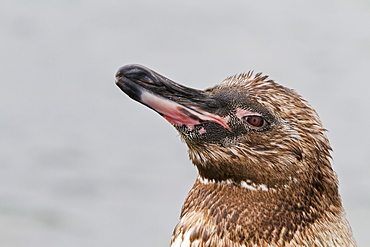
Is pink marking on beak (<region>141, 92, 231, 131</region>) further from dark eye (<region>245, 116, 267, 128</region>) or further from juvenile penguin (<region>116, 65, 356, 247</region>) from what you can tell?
dark eye (<region>245, 116, 267, 128</region>)

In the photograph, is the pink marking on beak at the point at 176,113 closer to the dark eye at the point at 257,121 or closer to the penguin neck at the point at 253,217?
the dark eye at the point at 257,121

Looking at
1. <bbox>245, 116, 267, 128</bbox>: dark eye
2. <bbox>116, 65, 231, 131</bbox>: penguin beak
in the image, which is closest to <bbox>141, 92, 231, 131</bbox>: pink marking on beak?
<bbox>116, 65, 231, 131</bbox>: penguin beak

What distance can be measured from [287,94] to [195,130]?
0.55 m

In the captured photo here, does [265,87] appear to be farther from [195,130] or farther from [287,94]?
[195,130]

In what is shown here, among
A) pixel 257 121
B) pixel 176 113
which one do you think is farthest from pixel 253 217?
pixel 176 113

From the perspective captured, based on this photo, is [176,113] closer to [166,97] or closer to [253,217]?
[166,97]

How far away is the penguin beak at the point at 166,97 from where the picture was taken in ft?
13.7

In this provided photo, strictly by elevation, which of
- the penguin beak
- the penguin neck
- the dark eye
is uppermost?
the penguin beak

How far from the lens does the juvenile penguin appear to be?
4.15 metres

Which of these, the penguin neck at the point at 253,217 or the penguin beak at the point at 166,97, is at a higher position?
the penguin beak at the point at 166,97

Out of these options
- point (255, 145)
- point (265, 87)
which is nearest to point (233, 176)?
point (255, 145)

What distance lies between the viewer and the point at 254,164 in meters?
4.20

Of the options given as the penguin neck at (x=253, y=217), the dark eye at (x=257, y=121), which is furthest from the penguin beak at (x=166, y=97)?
the penguin neck at (x=253, y=217)

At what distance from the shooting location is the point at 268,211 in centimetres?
417
